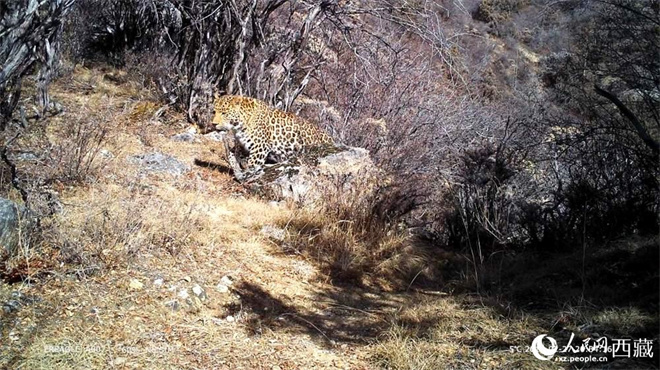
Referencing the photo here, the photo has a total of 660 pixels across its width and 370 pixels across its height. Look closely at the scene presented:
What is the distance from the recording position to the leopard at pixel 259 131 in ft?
28.0

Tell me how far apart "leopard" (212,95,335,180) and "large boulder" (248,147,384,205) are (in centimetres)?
43

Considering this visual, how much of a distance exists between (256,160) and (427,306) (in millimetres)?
4666

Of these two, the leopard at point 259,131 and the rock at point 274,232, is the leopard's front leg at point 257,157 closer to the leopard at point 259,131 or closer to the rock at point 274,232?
the leopard at point 259,131

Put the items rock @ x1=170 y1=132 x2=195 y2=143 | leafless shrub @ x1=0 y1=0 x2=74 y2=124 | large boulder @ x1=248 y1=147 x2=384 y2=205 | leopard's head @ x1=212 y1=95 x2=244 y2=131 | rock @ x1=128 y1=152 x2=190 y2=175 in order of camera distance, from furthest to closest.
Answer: rock @ x1=170 y1=132 x2=195 y2=143 → leopard's head @ x1=212 y1=95 x2=244 y2=131 → rock @ x1=128 y1=152 x2=190 y2=175 → leafless shrub @ x1=0 y1=0 x2=74 y2=124 → large boulder @ x1=248 y1=147 x2=384 y2=205

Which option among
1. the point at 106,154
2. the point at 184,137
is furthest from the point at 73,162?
the point at 184,137

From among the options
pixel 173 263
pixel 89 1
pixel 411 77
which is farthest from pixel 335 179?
pixel 89 1

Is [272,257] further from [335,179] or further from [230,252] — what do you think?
[335,179]

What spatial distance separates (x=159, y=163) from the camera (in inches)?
321

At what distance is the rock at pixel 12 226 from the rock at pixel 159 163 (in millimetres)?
3528

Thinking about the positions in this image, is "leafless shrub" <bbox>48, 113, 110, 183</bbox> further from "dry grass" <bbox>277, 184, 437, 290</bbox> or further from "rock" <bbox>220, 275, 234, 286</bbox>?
"rock" <bbox>220, 275, 234, 286</bbox>

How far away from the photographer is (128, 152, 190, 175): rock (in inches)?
313

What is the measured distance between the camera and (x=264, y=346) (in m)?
3.82

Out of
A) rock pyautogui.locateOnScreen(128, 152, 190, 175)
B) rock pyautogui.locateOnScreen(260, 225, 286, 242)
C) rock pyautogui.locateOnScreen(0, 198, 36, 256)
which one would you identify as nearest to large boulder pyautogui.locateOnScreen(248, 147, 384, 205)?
rock pyautogui.locateOnScreen(260, 225, 286, 242)

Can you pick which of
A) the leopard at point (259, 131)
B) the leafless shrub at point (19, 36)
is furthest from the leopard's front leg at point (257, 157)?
the leafless shrub at point (19, 36)
